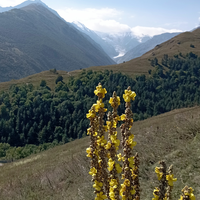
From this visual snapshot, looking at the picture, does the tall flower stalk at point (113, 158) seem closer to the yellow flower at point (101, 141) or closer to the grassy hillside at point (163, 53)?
the yellow flower at point (101, 141)

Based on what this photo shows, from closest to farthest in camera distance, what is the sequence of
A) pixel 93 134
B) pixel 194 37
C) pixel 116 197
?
pixel 116 197
pixel 93 134
pixel 194 37

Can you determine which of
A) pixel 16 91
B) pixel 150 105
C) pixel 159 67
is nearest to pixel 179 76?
pixel 159 67

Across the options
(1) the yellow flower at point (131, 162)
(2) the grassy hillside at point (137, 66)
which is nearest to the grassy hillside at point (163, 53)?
(2) the grassy hillside at point (137, 66)

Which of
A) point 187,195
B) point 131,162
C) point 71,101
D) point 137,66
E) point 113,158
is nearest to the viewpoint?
point 187,195

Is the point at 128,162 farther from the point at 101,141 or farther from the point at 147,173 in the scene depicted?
the point at 147,173

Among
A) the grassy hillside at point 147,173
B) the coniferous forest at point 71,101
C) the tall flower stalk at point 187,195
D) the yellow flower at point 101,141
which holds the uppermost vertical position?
the yellow flower at point 101,141

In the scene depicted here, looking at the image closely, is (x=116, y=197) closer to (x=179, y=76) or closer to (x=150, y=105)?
(x=150, y=105)

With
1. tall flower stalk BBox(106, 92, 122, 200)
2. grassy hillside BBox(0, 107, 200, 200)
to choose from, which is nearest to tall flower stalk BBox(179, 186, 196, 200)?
tall flower stalk BBox(106, 92, 122, 200)

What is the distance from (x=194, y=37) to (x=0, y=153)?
180208mm

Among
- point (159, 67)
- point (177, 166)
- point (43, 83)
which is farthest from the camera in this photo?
point (159, 67)

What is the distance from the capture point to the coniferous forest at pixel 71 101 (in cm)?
8994

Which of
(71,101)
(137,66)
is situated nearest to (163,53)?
(137,66)

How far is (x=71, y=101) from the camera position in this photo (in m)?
102

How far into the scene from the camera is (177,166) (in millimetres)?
6641
